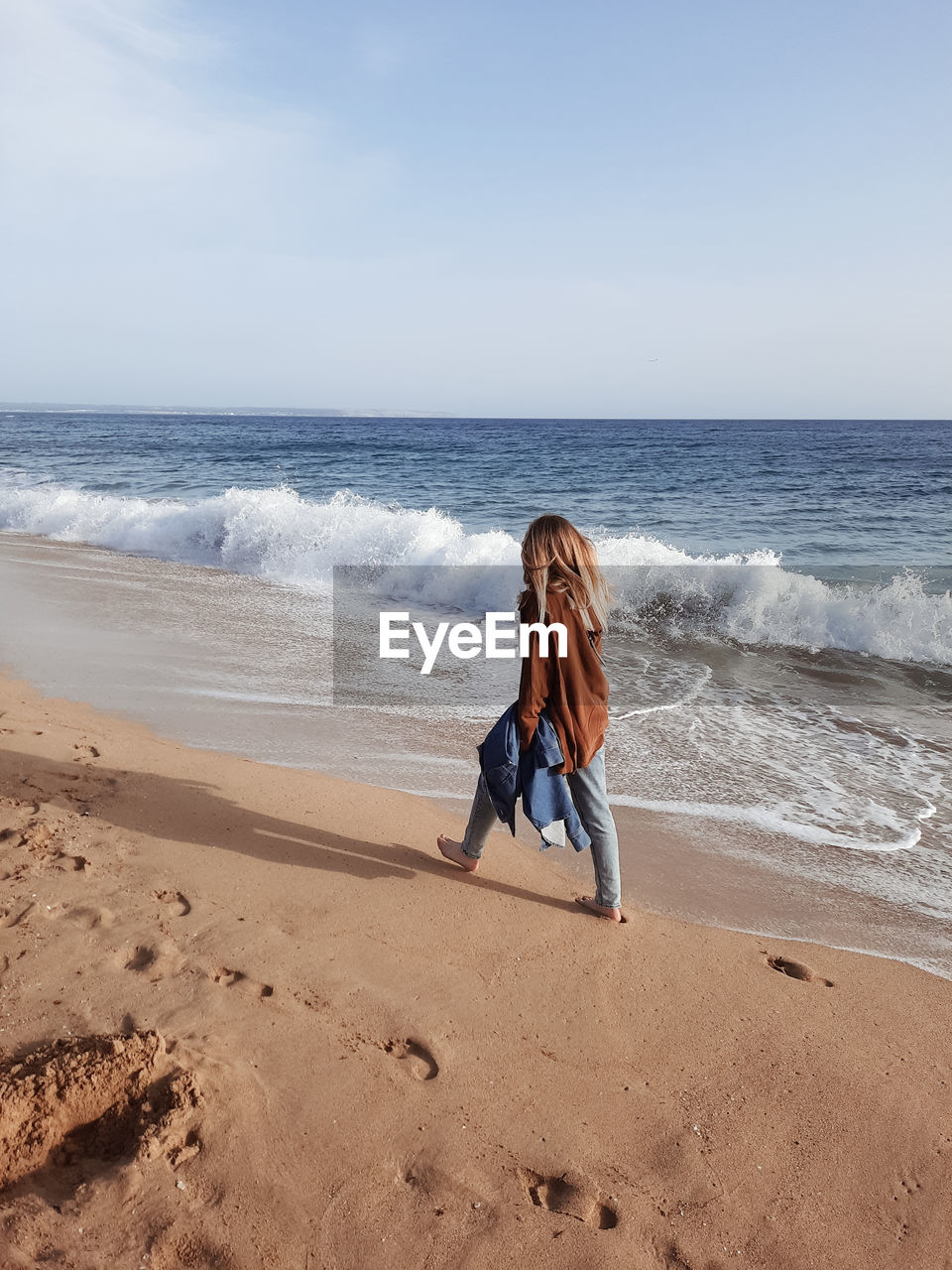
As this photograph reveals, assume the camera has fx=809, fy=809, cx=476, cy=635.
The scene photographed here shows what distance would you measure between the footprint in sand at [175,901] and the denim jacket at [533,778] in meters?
1.32

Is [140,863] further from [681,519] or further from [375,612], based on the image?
[681,519]

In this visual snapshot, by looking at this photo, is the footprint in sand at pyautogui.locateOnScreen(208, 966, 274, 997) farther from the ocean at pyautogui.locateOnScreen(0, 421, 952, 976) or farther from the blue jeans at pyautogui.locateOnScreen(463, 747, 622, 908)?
the ocean at pyautogui.locateOnScreen(0, 421, 952, 976)

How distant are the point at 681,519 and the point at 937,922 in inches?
627

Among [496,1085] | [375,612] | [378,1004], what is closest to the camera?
[496,1085]

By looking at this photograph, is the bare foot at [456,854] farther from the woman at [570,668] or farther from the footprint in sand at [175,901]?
the footprint in sand at [175,901]

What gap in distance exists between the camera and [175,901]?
3291mm

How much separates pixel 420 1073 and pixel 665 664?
237 inches

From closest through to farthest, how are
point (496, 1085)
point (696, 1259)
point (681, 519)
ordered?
point (696, 1259), point (496, 1085), point (681, 519)

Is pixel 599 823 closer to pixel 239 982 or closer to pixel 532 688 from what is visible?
pixel 532 688

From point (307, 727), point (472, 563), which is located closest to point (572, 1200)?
point (307, 727)

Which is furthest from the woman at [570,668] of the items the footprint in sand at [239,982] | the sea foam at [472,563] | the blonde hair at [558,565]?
the sea foam at [472,563]

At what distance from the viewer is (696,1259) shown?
6.65 feet

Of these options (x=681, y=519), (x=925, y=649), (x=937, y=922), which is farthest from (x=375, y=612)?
(x=681, y=519)

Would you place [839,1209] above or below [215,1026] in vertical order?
below
